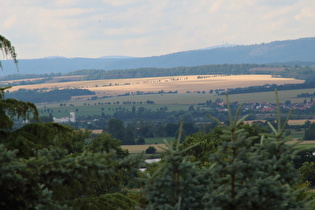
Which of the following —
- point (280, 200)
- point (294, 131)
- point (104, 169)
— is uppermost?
point (104, 169)

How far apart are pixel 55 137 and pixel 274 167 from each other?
21.2ft

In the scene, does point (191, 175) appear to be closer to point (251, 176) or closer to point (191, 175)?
point (191, 175)

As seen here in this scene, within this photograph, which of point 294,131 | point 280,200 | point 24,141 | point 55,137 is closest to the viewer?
point 280,200

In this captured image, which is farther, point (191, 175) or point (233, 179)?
point (191, 175)

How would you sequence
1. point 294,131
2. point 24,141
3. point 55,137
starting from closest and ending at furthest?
point 24,141, point 55,137, point 294,131

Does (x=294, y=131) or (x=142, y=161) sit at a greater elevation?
(x=142, y=161)

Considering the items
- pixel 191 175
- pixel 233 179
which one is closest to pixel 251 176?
pixel 233 179

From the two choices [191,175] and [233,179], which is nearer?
[233,179]

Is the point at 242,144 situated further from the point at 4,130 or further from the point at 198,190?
the point at 4,130

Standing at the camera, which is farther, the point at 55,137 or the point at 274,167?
the point at 55,137

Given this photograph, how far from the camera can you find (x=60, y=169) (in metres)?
11.8

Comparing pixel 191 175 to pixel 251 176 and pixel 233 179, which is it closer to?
pixel 233 179

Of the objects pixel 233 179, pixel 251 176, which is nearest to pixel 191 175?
pixel 233 179

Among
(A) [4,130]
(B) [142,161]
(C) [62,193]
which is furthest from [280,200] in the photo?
(A) [4,130]
